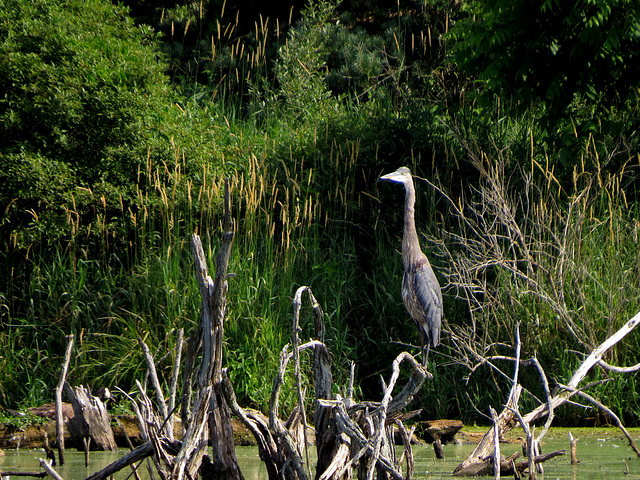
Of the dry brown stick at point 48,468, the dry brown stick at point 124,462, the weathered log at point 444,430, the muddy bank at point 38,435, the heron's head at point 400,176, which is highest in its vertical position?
the heron's head at point 400,176

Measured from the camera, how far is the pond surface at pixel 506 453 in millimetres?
4234

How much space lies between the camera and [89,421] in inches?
194

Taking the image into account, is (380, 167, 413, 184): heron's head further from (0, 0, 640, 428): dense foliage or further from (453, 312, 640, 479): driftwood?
(453, 312, 640, 479): driftwood

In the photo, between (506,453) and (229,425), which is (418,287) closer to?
(506,453)

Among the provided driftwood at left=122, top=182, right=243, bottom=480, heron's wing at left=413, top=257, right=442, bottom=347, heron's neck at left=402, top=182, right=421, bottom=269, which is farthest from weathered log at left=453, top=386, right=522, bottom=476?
heron's neck at left=402, top=182, right=421, bottom=269

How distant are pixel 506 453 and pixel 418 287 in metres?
1.27

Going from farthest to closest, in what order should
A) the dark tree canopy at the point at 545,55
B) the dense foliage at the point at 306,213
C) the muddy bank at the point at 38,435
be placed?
1. the dark tree canopy at the point at 545,55
2. the dense foliage at the point at 306,213
3. the muddy bank at the point at 38,435

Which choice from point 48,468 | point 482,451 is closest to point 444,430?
point 482,451

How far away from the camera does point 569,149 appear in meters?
7.54

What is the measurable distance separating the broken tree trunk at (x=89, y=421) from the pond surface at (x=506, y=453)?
10cm

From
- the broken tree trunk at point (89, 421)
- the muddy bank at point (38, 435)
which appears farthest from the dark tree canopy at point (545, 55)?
the broken tree trunk at point (89, 421)

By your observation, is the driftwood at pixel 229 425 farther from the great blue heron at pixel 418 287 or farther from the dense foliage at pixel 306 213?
the dense foliage at pixel 306 213

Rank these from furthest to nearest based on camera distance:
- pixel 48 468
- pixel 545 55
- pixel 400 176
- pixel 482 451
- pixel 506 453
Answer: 1. pixel 545 55
2. pixel 400 176
3. pixel 506 453
4. pixel 482 451
5. pixel 48 468

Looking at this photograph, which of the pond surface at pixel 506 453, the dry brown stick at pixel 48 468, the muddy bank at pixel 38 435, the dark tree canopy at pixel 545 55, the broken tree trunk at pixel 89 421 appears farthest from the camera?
the dark tree canopy at pixel 545 55
